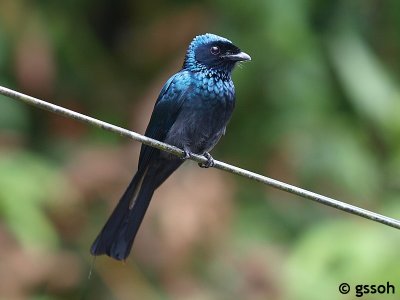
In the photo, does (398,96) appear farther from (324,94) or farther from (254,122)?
(254,122)

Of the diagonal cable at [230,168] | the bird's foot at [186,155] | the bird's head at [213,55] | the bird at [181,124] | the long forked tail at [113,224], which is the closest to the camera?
the diagonal cable at [230,168]

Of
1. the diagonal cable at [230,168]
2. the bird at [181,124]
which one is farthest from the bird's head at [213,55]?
the diagonal cable at [230,168]

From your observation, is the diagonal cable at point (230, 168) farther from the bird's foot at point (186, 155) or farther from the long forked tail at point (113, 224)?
the long forked tail at point (113, 224)

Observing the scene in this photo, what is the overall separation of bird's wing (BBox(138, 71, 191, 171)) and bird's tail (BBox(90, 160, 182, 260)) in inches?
4.2

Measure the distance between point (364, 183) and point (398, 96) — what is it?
0.65 metres

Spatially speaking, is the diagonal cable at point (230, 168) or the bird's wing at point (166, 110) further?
the bird's wing at point (166, 110)

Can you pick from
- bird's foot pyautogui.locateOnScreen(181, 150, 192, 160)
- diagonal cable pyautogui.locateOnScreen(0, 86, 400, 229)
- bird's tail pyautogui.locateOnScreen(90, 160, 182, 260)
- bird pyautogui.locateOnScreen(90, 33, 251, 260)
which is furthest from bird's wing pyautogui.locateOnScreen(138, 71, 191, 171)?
diagonal cable pyautogui.locateOnScreen(0, 86, 400, 229)

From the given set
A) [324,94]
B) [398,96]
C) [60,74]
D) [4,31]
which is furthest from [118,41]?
[398,96]

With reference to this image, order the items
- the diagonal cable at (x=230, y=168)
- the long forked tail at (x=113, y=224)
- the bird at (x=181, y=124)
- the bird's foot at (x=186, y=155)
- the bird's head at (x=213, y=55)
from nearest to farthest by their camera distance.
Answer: the diagonal cable at (x=230, y=168) → the bird's foot at (x=186, y=155) → the long forked tail at (x=113, y=224) → the bird at (x=181, y=124) → the bird's head at (x=213, y=55)

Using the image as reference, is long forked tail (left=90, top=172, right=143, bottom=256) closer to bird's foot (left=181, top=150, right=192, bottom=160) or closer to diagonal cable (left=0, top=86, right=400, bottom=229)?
bird's foot (left=181, top=150, right=192, bottom=160)

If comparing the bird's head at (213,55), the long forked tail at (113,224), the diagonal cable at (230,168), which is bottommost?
the long forked tail at (113,224)

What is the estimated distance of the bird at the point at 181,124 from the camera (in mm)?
4590

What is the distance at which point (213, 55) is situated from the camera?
482 centimetres

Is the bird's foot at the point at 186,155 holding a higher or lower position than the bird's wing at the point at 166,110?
lower
